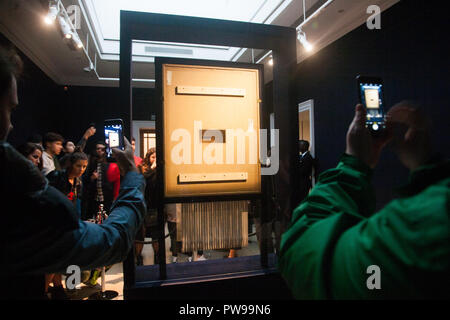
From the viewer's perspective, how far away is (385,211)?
328 mm

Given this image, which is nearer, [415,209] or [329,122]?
[415,209]

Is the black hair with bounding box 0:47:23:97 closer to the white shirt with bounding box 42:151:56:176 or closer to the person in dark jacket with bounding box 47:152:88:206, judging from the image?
the person in dark jacket with bounding box 47:152:88:206

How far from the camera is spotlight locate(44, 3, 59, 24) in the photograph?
2.50 m

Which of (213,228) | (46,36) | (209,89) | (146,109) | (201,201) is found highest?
(46,36)

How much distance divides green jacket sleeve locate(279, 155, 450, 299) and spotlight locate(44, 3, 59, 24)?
3.18m

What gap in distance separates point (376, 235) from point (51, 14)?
3.33 metres

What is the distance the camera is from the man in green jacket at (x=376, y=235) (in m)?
0.28

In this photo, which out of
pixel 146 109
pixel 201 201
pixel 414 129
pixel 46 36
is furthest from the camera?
pixel 146 109

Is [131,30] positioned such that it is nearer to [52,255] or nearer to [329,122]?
[52,255]

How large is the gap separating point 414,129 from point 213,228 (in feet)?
3.08

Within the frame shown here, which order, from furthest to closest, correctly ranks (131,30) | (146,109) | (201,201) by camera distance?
(146,109)
(201,201)
(131,30)

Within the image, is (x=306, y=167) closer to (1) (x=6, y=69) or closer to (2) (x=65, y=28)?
(2) (x=65, y=28)

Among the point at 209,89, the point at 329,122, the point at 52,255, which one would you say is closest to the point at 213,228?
the point at 209,89

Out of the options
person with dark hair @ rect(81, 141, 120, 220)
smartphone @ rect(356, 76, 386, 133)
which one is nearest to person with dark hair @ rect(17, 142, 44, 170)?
person with dark hair @ rect(81, 141, 120, 220)
